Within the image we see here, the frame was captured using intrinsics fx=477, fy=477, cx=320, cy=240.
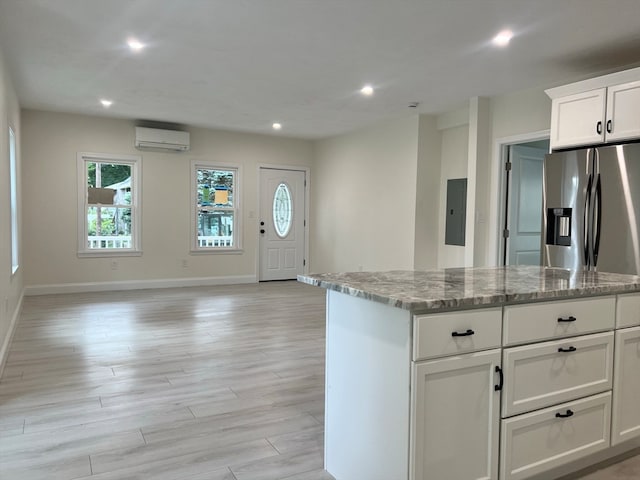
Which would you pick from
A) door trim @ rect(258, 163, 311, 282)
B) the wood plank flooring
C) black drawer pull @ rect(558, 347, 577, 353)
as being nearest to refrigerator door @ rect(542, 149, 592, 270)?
black drawer pull @ rect(558, 347, 577, 353)

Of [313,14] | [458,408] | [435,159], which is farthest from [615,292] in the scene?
[435,159]

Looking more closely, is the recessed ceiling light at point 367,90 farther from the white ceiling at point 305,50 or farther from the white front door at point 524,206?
the white front door at point 524,206

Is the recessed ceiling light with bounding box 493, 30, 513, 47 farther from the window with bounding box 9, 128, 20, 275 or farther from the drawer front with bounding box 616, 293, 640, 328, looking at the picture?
the window with bounding box 9, 128, 20, 275

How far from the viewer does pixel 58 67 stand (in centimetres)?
463

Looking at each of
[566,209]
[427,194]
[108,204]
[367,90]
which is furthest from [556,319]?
[108,204]

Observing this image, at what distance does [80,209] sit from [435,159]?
5.19 meters

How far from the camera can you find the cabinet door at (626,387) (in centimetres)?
228

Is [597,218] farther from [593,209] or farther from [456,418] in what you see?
[456,418]

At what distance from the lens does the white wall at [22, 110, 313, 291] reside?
6758 mm

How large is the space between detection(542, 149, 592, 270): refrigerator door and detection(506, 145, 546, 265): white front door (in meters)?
1.30

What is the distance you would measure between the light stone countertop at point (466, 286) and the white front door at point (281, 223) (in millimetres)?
6141

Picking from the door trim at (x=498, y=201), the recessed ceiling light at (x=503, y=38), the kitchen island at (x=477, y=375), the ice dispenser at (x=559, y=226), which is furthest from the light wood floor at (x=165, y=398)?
the recessed ceiling light at (x=503, y=38)

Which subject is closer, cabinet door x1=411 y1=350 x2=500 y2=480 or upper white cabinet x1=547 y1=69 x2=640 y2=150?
cabinet door x1=411 y1=350 x2=500 y2=480

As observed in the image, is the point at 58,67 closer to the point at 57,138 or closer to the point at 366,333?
the point at 57,138
